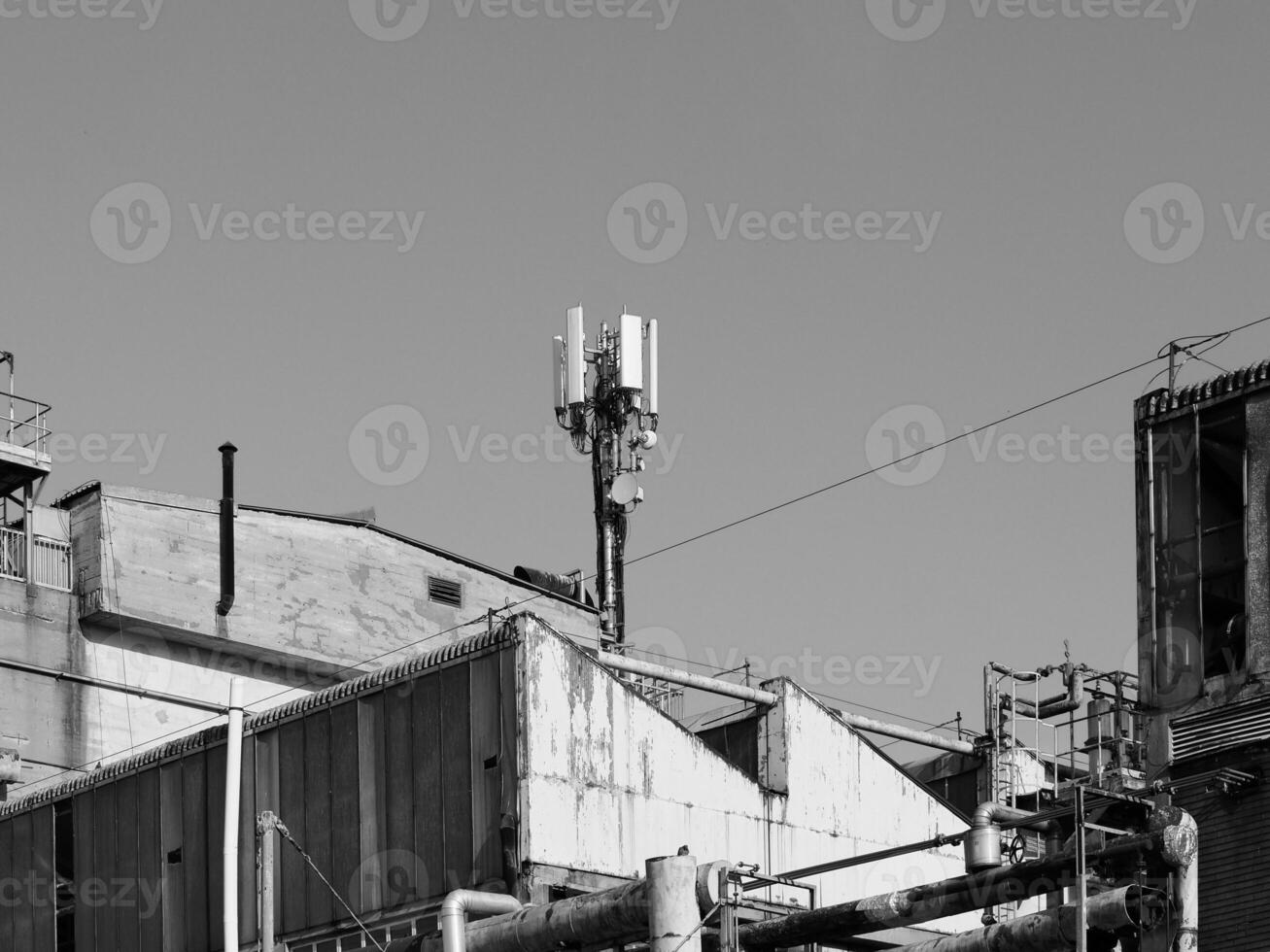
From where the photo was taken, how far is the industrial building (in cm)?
2934

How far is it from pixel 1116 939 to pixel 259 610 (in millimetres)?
35054

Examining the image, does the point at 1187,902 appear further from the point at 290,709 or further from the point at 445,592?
the point at 445,592

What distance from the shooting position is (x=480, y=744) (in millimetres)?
38000

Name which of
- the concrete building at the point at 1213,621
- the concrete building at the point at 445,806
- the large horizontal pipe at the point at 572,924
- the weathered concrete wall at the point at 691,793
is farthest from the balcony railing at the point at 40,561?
the concrete building at the point at 1213,621

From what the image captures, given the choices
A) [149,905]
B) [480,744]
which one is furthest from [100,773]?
[480,744]

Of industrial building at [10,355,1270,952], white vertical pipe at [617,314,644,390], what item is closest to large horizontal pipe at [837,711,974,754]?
industrial building at [10,355,1270,952]

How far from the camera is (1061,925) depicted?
89.0ft

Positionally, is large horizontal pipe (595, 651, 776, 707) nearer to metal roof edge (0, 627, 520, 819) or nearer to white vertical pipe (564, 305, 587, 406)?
metal roof edge (0, 627, 520, 819)

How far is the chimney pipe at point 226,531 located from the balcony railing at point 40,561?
12.9 ft

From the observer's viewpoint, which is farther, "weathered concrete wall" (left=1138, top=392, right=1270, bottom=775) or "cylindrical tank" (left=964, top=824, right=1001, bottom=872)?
"weathered concrete wall" (left=1138, top=392, right=1270, bottom=775)

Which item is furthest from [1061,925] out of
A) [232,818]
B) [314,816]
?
[314,816]

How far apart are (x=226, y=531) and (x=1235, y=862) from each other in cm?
3471

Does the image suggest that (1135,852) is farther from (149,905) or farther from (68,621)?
(68,621)

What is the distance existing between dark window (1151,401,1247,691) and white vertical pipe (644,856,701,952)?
23.8 ft
